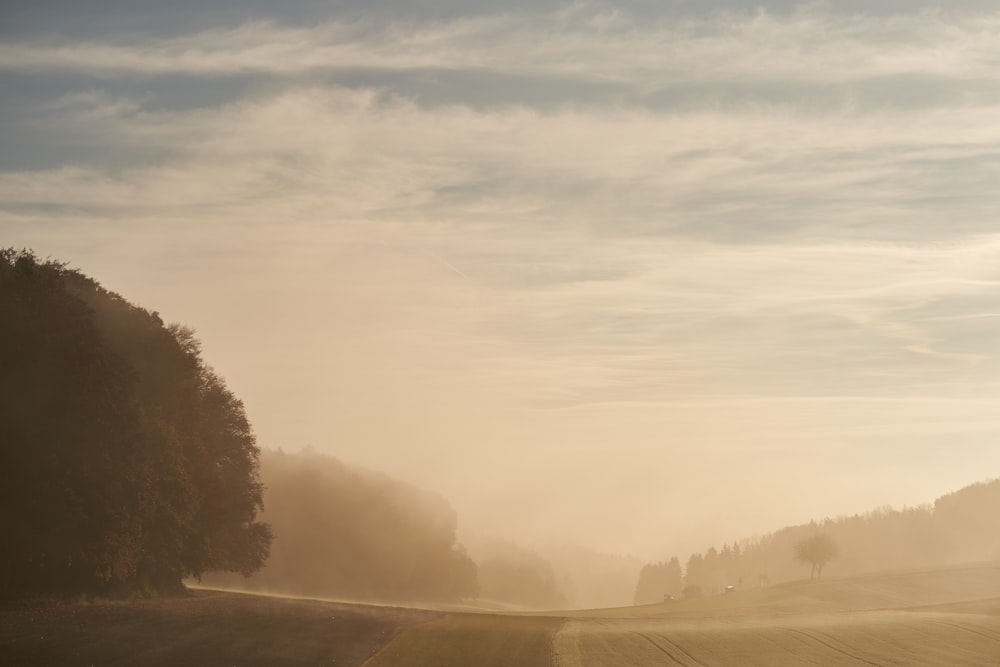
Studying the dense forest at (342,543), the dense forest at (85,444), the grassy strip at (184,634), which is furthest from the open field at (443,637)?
the dense forest at (342,543)

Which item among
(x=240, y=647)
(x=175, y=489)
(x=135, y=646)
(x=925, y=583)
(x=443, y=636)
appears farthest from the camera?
(x=925, y=583)

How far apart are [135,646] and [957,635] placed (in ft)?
180

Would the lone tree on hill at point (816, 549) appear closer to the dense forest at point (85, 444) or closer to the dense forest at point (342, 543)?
the dense forest at point (342, 543)

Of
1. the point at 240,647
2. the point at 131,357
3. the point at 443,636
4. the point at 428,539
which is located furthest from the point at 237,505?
the point at 428,539

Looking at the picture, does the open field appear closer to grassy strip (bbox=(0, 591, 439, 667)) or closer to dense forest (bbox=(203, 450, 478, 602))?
grassy strip (bbox=(0, 591, 439, 667))

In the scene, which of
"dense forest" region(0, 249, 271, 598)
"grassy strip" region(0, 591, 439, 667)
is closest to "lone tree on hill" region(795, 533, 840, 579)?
"grassy strip" region(0, 591, 439, 667)

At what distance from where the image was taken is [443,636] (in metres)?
53.1

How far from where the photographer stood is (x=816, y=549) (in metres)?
169

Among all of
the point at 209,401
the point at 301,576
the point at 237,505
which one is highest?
the point at 209,401

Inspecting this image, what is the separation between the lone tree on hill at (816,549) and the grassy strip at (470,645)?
116352 mm

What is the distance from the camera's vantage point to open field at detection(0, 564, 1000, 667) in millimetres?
38741

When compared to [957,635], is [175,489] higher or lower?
higher

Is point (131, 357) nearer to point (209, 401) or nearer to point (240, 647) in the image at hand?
point (209, 401)

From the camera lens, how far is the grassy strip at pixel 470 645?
43656mm
